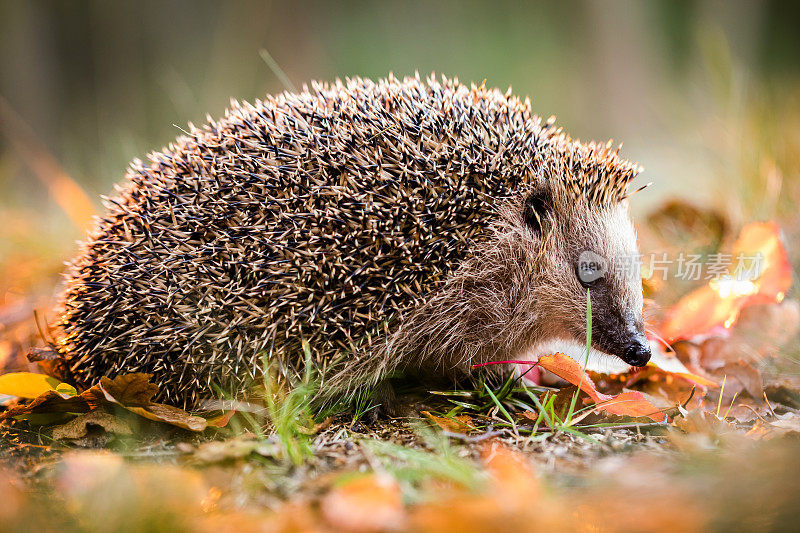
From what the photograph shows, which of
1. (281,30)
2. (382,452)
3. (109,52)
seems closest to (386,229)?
(382,452)

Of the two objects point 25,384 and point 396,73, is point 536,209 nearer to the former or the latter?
point 25,384

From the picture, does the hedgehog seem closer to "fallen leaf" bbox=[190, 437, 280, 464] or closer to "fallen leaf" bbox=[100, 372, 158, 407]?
"fallen leaf" bbox=[100, 372, 158, 407]

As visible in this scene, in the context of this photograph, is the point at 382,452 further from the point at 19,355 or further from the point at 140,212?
the point at 19,355

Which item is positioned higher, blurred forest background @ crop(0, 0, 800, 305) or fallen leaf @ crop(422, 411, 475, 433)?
blurred forest background @ crop(0, 0, 800, 305)

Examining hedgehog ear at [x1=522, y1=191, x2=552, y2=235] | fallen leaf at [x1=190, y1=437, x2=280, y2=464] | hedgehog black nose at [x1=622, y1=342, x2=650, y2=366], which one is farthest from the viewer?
hedgehog ear at [x1=522, y1=191, x2=552, y2=235]

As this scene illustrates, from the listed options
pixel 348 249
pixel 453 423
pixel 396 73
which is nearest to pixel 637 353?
pixel 453 423

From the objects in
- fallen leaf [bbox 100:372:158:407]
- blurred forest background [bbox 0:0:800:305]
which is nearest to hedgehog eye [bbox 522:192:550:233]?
fallen leaf [bbox 100:372:158:407]

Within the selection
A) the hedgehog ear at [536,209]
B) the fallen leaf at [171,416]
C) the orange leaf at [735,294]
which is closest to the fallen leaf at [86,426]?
the fallen leaf at [171,416]
